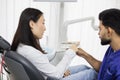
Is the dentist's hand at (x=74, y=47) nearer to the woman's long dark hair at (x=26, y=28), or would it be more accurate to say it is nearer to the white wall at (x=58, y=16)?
the woman's long dark hair at (x=26, y=28)

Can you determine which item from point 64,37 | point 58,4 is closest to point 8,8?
point 58,4

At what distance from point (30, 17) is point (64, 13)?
4.67 ft

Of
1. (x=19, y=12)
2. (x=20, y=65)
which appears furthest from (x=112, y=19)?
(x=19, y=12)

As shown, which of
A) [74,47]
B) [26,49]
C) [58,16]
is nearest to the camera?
[26,49]

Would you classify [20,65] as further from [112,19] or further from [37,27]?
[112,19]

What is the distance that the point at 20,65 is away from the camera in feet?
5.10

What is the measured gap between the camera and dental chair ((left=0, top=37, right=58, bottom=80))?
5.13 ft

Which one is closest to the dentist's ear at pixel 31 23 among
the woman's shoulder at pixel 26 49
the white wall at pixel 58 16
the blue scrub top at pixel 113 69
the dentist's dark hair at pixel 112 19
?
the woman's shoulder at pixel 26 49

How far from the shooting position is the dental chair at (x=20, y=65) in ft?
5.13

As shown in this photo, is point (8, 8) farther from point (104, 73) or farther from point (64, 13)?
point (104, 73)

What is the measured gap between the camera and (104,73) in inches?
64.6

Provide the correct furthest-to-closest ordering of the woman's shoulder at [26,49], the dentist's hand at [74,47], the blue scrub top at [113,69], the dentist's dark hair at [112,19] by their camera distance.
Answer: the dentist's hand at [74,47]
the woman's shoulder at [26,49]
the dentist's dark hair at [112,19]
the blue scrub top at [113,69]

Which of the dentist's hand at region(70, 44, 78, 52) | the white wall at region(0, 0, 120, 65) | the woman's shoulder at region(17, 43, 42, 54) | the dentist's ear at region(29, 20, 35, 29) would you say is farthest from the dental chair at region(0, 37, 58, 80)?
the white wall at region(0, 0, 120, 65)

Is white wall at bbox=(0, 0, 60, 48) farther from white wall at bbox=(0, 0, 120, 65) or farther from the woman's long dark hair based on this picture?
the woman's long dark hair
